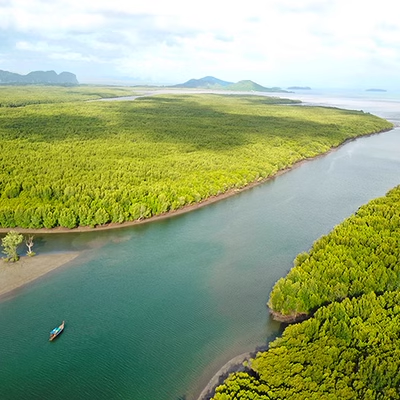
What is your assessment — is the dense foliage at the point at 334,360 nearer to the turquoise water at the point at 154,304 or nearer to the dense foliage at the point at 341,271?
the dense foliage at the point at 341,271

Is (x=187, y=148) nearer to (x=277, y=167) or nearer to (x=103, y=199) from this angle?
(x=277, y=167)

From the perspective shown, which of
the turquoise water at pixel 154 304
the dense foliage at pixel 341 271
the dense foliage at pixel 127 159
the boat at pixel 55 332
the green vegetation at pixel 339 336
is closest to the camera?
the green vegetation at pixel 339 336

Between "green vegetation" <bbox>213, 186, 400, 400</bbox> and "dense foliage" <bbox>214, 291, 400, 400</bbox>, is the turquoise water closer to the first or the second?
"green vegetation" <bbox>213, 186, 400, 400</bbox>

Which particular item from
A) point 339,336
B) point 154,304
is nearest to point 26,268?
point 154,304

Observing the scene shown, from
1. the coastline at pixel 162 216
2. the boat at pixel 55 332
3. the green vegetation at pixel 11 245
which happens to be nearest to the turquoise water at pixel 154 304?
the boat at pixel 55 332

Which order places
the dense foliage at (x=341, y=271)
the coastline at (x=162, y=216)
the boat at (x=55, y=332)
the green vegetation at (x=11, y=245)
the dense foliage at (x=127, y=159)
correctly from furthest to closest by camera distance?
the dense foliage at (x=127, y=159) → the coastline at (x=162, y=216) → the green vegetation at (x=11, y=245) → the dense foliage at (x=341, y=271) → the boat at (x=55, y=332)

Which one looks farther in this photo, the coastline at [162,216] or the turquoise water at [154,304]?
the coastline at [162,216]

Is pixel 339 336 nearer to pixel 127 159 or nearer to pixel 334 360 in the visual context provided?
pixel 334 360

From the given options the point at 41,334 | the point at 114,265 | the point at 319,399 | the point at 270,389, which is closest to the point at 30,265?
the point at 114,265
